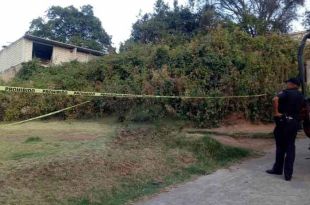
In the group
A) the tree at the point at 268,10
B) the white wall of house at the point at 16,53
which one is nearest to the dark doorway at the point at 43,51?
the white wall of house at the point at 16,53

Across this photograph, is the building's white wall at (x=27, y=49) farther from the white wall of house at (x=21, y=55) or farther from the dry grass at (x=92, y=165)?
the dry grass at (x=92, y=165)

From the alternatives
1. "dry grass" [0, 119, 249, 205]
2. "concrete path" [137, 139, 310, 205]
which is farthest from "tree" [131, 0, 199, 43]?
"concrete path" [137, 139, 310, 205]

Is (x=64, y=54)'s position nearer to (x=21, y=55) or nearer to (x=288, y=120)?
(x=21, y=55)

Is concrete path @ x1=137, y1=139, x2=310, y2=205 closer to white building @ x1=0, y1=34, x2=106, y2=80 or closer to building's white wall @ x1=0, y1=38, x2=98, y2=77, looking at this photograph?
building's white wall @ x1=0, y1=38, x2=98, y2=77

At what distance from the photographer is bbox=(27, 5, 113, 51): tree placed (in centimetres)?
4312

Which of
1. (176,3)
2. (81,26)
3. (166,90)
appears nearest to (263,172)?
(166,90)

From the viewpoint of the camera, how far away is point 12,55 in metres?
31.9

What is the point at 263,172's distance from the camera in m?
7.23

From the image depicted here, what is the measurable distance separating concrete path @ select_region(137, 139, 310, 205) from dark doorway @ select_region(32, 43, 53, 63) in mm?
26617

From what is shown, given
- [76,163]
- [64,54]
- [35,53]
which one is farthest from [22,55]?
[76,163]

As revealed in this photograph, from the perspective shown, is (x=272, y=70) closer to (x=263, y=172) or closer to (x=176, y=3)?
(x=263, y=172)

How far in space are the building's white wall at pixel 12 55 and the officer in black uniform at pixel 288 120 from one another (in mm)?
26118

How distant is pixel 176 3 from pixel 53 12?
18778mm

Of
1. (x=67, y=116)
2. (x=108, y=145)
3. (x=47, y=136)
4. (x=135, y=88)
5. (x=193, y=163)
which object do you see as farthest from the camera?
(x=67, y=116)
